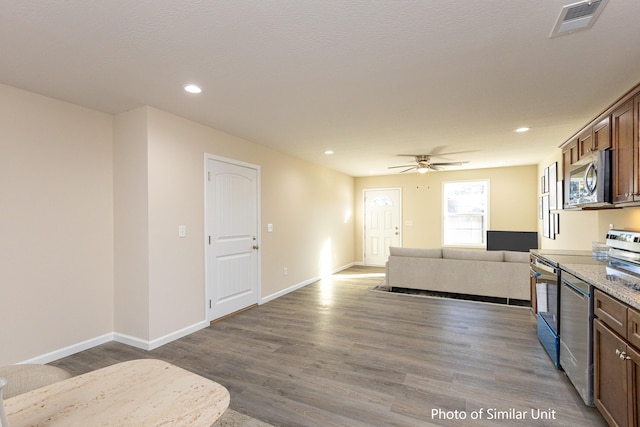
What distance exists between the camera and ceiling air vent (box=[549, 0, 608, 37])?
161 centimetres

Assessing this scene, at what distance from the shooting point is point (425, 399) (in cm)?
225

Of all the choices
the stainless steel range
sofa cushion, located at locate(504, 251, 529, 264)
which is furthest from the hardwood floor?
sofa cushion, located at locate(504, 251, 529, 264)

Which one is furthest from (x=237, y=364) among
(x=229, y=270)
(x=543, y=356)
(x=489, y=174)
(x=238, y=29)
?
(x=489, y=174)

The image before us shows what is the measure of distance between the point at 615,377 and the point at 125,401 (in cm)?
248

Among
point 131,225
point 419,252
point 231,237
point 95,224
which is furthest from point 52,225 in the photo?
point 419,252

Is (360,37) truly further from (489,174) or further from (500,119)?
(489,174)

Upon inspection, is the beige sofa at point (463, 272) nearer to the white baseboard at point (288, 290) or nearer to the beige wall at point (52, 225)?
the white baseboard at point (288, 290)

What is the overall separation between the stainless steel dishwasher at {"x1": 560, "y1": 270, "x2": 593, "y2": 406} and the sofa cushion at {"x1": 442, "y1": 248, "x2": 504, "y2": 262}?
2345mm

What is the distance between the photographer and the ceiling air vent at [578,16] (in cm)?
161

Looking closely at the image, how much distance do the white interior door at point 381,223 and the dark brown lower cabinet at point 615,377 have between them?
234 inches

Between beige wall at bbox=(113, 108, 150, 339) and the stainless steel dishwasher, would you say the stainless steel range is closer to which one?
the stainless steel dishwasher

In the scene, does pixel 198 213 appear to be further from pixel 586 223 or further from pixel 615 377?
pixel 586 223

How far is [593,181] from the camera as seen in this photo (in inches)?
110

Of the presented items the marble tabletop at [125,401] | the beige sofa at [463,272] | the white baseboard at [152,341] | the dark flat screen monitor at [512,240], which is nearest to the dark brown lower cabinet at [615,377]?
the marble tabletop at [125,401]
